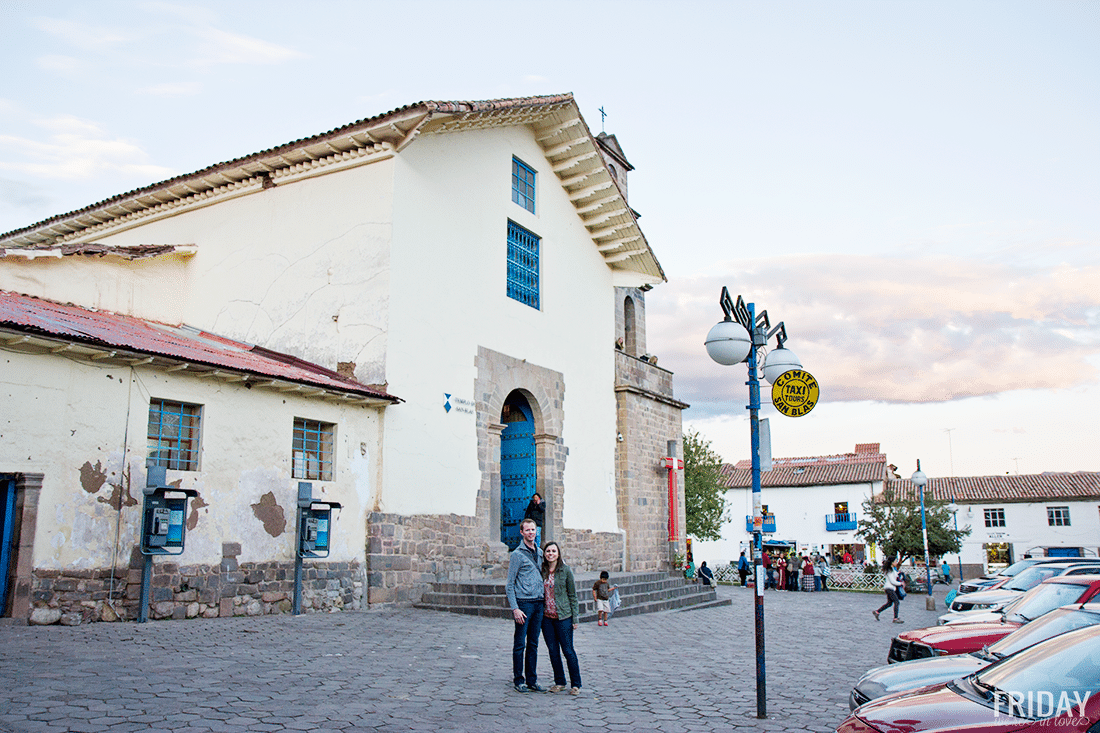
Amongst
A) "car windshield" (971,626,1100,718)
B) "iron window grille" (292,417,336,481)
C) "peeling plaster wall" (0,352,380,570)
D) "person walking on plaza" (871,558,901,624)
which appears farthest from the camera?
"person walking on plaza" (871,558,901,624)

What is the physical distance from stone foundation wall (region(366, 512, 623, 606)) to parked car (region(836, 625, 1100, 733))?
10.6 metres

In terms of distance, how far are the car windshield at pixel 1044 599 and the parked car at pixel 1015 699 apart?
481cm

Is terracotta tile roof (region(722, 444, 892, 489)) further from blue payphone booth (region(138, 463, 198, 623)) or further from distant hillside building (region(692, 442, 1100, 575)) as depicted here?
blue payphone booth (region(138, 463, 198, 623))

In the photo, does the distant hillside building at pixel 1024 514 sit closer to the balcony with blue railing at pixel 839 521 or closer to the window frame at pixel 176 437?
the balcony with blue railing at pixel 839 521

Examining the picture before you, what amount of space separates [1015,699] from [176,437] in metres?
10.8

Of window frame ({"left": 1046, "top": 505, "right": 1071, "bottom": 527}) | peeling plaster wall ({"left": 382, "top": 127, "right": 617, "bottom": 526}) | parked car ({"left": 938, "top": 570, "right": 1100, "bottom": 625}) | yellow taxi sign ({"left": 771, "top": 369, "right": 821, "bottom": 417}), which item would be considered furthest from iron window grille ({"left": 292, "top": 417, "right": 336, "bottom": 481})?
window frame ({"left": 1046, "top": 505, "right": 1071, "bottom": 527})

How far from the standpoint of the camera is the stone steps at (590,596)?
1416 cm

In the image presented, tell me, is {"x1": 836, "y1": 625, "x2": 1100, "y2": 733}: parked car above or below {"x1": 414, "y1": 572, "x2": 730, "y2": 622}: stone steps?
above

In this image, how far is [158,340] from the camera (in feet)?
40.1

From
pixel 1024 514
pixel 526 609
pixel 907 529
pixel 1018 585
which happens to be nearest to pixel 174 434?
pixel 526 609

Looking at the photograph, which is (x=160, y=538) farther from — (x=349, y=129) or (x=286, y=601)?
(x=349, y=129)

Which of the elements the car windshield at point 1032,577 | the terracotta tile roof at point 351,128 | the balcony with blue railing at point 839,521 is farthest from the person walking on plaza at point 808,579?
the balcony with blue railing at point 839,521

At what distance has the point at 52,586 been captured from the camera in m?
9.92

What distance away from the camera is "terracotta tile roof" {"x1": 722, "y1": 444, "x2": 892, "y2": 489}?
1971 inches
